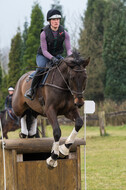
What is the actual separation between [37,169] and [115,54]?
20.7m

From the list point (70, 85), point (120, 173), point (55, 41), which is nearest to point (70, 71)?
point (70, 85)

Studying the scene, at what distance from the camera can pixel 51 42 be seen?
5547 millimetres

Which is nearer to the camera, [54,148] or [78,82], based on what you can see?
[78,82]

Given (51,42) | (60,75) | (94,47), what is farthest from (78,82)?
(94,47)

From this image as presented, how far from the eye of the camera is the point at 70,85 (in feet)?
15.9

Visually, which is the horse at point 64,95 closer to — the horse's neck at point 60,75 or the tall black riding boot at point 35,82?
the horse's neck at point 60,75

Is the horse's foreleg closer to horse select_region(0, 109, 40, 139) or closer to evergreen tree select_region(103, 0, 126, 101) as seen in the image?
horse select_region(0, 109, 40, 139)

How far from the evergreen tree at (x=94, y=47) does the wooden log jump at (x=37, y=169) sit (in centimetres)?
2194

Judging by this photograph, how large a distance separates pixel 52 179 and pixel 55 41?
211 cm

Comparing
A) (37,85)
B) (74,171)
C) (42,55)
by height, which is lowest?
(74,171)

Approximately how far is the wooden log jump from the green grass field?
1519 millimetres

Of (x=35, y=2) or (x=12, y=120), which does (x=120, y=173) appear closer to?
(x=12, y=120)

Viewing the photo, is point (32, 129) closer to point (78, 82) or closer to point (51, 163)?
point (51, 163)

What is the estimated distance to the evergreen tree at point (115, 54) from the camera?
24.9 metres
